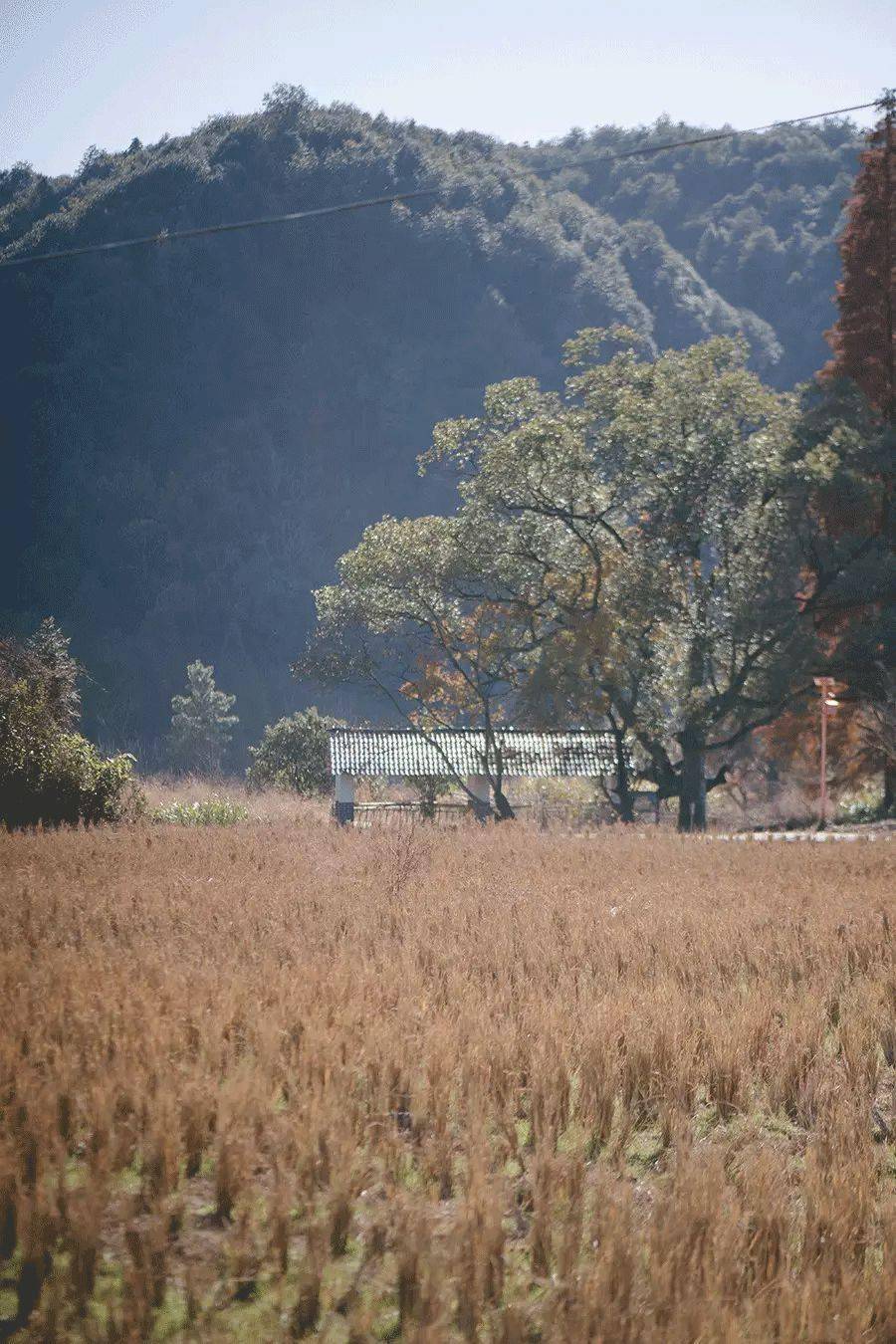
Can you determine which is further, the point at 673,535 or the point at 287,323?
the point at 287,323

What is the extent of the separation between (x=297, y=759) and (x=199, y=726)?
24.6 m

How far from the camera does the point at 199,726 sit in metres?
64.2

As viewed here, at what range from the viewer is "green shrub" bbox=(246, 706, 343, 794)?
40.1 m

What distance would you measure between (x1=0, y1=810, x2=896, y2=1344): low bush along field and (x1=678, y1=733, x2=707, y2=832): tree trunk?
19.4 metres

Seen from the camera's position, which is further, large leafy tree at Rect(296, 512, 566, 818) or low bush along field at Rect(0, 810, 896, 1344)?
large leafy tree at Rect(296, 512, 566, 818)

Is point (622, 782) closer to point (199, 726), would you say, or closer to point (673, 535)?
point (673, 535)

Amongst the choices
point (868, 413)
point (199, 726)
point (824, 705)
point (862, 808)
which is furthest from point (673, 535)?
point (199, 726)

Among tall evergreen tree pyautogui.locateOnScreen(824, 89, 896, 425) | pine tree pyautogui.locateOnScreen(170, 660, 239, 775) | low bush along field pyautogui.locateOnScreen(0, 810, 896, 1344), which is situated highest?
tall evergreen tree pyautogui.locateOnScreen(824, 89, 896, 425)

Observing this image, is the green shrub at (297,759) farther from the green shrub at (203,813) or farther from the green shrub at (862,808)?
the green shrub at (862,808)

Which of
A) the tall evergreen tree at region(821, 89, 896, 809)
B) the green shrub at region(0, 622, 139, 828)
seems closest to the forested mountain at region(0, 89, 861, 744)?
the tall evergreen tree at region(821, 89, 896, 809)

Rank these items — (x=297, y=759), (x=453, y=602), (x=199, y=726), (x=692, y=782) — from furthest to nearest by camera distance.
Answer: (x=199, y=726) < (x=297, y=759) < (x=453, y=602) < (x=692, y=782)

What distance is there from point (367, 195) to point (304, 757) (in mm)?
104058

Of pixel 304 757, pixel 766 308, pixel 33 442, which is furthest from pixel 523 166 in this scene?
pixel 304 757

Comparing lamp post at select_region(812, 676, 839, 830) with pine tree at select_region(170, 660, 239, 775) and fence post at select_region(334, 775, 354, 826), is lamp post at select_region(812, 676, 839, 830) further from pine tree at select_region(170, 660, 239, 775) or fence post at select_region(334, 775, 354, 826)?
pine tree at select_region(170, 660, 239, 775)
